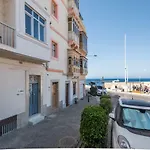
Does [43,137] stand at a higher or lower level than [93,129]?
lower

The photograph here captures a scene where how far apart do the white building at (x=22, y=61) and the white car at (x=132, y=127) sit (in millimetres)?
4936

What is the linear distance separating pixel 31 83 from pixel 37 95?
117 cm

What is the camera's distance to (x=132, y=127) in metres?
4.78

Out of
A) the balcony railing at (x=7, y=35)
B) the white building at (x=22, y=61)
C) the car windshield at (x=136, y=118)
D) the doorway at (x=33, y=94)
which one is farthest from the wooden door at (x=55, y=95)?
the car windshield at (x=136, y=118)

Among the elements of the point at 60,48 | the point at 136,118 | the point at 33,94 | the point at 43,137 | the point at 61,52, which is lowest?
the point at 43,137

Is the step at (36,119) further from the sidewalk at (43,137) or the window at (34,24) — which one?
the window at (34,24)

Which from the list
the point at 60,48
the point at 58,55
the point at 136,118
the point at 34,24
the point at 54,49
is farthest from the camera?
the point at 60,48

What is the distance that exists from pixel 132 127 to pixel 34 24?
7.56 m

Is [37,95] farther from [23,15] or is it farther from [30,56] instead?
[23,15]

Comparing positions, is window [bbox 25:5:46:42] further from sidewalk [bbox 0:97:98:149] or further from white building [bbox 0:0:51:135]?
sidewalk [bbox 0:97:98:149]

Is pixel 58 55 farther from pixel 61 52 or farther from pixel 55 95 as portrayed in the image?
pixel 55 95

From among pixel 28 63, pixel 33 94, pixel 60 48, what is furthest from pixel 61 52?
pixel 28 63

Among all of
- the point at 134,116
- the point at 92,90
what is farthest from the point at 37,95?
the point at 92,90

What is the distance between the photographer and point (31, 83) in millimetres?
10344
